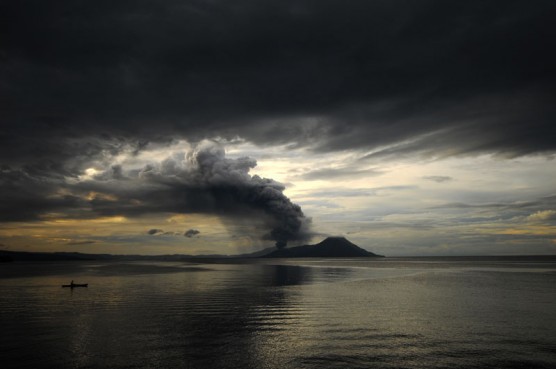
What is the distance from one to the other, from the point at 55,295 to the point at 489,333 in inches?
2544

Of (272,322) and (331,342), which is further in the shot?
(272,322)

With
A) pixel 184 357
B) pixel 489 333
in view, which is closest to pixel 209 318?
pixel 184 357

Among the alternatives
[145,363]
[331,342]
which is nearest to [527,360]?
[331,342]

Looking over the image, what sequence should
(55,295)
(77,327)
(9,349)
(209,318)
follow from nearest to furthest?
(9,349)
(77,327)
(209,318)
(55,295)

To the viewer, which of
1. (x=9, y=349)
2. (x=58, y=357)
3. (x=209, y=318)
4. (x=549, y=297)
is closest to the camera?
(x=58, y=357)

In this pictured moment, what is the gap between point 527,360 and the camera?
2847cm

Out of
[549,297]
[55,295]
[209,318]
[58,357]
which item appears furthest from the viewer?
[55,295]

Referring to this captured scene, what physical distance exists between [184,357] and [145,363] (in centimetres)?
278

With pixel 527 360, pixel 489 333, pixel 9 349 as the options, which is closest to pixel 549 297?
pixel 489 333

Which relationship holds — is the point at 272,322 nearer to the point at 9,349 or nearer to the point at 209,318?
the point at 209,318

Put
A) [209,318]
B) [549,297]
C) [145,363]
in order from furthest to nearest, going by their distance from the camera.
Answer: [549,297], [209,318], [145,363]

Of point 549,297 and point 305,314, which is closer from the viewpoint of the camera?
point 305,314

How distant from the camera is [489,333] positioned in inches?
1436

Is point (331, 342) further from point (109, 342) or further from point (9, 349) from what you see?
point (9, 349)
